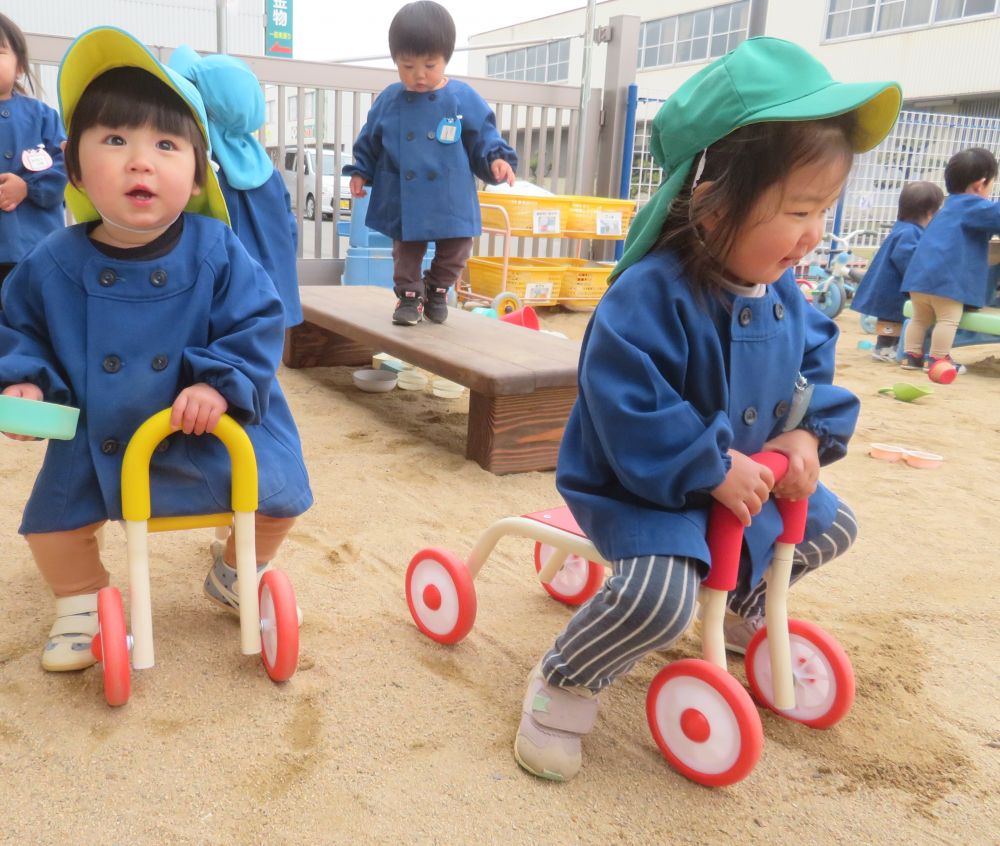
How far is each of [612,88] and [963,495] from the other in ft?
14.7

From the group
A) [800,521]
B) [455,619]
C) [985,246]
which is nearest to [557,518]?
[455,619]

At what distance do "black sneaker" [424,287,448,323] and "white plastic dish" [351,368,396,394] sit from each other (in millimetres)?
325

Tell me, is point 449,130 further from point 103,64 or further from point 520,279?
point 520,279

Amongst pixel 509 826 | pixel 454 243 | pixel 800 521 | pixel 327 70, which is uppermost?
pixel 327 70

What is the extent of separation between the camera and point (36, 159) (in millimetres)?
2672

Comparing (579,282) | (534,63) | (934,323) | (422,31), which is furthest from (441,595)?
(534,63)

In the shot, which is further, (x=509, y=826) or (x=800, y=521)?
(x=800, y=521)

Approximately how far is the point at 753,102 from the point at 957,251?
12.3ft

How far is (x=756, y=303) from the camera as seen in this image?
1.25 metres

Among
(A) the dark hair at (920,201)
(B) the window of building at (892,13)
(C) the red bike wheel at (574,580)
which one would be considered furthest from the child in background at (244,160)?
(B) the window of building at (892,13)

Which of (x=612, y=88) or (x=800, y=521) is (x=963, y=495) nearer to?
(x=800, y=521)

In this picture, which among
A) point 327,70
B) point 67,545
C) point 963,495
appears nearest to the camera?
point 67,545

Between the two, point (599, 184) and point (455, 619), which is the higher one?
point (599, 184)

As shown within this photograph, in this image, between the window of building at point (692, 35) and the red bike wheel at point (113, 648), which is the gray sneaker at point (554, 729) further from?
the window of building at point (692, 35)
